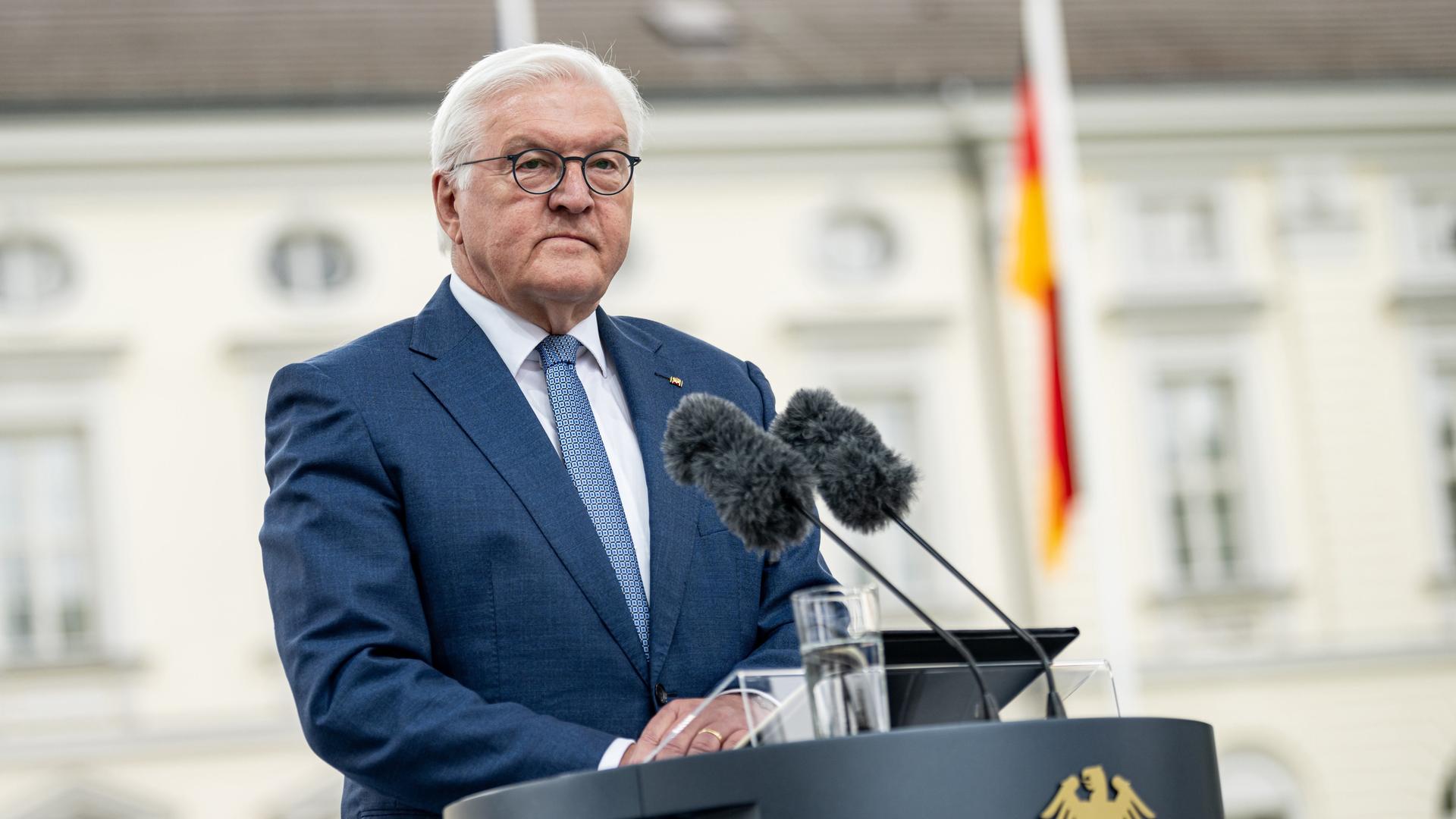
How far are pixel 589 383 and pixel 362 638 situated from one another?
61cm

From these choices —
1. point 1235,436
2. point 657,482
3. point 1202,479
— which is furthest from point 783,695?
point 1235,436

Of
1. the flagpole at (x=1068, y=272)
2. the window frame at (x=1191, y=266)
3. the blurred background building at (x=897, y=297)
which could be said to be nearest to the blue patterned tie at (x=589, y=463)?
the flagpole at (x=1068, y=272)

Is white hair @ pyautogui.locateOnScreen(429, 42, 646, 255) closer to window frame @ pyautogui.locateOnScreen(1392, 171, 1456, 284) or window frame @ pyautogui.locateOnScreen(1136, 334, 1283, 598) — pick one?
window frame @ pyautogui.locateOnScreen(1136, 334, 1283, 598)

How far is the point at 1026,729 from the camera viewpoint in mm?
1741

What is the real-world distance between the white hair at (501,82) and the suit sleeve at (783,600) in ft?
1.98

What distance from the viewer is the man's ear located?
8.87 feet

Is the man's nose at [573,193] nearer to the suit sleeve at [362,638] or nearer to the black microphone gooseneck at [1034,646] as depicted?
the suit sleeve at [362,638]

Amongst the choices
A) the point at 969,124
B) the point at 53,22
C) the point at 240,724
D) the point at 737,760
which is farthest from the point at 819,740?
the point at 53,22

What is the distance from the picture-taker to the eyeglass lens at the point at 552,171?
101 inches

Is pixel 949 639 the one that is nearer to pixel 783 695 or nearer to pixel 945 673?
pixel 945 673

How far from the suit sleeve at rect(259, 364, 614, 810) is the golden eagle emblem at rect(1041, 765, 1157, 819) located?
587mm

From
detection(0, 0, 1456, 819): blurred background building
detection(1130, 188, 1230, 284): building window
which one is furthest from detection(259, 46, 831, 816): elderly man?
detection(1130, 188, 1230, 284): building window

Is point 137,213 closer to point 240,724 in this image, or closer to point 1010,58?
point 240,724

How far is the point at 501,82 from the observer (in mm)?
2592
